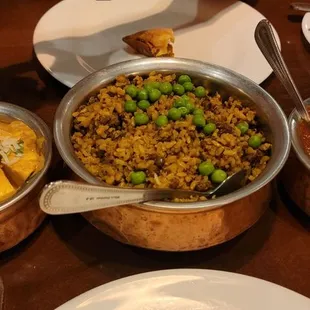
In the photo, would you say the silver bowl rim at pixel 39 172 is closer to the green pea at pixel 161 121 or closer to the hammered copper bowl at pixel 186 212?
the hammered copper bowl at pixel 186 212

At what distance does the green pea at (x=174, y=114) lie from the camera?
1.34 m

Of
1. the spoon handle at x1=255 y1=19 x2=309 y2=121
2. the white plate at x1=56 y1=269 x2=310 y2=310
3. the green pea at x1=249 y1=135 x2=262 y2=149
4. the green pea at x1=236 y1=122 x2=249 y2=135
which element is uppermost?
the spoon handle at x1=255 y1=19 x2=309 y2=121

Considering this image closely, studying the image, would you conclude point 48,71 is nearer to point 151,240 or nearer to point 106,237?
point 106,237

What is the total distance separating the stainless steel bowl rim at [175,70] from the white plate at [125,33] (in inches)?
11.0

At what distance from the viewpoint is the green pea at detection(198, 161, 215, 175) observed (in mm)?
1226

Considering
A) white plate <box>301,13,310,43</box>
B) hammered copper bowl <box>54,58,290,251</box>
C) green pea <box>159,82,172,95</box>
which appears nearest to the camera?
hammered copper bowl <box>54,58,290,251</box>

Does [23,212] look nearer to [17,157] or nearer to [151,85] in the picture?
[17,157]

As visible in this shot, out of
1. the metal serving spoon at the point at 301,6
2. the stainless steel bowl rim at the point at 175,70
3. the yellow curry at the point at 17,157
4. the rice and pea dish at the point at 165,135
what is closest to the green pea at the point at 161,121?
the rice and pea dish at the point at 165,135

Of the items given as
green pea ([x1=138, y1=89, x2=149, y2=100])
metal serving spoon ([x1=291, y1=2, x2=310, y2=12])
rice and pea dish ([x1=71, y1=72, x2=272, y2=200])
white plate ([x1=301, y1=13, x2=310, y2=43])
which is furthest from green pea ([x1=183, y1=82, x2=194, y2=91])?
metal serving spoon ([x1=291, y1=2, x2=310, y2=12])

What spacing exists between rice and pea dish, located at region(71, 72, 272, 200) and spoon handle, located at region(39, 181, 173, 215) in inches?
4.8

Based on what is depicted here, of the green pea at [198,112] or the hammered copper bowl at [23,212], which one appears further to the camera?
the green pea at [198,112]

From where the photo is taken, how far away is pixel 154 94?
1.40 metres

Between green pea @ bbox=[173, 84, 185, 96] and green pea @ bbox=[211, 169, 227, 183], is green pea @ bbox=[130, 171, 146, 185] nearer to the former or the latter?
green pea @ bbox=[211, 169, 227, 183]

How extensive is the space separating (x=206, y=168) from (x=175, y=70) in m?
0.38
